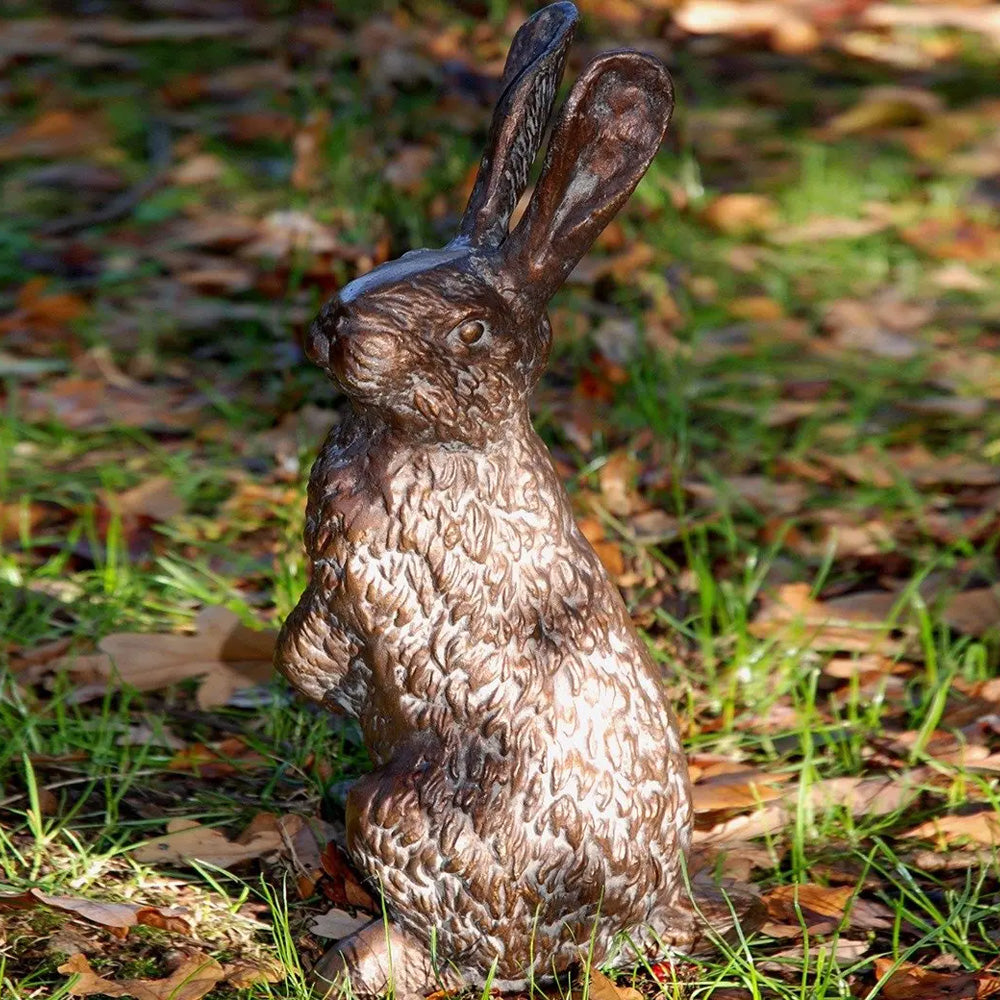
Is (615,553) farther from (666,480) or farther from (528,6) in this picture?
(528,6)

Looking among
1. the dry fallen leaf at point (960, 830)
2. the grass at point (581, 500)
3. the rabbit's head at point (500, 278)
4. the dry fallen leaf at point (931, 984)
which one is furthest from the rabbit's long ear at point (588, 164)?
the dry fallen leaf at point (960, 830)

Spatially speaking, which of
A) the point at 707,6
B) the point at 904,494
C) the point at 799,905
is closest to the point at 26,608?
the point at 799,905

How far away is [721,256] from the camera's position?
5.97 metres

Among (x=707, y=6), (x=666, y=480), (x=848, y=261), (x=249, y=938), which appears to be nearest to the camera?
(x=249, y=938)

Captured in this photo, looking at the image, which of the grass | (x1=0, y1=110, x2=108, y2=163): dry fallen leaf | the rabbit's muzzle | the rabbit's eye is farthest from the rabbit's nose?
(x1=0, y1=110, x2=108, y2=163): dry fallen leaf

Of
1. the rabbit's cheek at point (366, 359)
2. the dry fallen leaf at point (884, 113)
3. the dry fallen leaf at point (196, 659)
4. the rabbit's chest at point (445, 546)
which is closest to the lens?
the rabbit's cheek at point (366, 359)

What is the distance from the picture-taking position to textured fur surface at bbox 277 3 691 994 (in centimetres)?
231

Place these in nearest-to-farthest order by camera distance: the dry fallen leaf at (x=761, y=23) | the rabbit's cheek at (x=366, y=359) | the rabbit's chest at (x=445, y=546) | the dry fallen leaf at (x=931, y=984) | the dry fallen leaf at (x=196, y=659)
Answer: the rabbit's cheek at (x=366, y=359) < the rabbit's chest at (x=445, y=546) < the dry fallen leaf at (x=931, y=984) < the dry fallen leaf at (x=196, y=659) < the dry fallen leaf at (x=761, y=23)

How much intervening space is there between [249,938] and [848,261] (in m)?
4.01

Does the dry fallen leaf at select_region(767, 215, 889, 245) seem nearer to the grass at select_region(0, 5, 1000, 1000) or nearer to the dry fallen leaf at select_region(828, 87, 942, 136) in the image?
the grass at select_region(0, 5, 1000, 1000)

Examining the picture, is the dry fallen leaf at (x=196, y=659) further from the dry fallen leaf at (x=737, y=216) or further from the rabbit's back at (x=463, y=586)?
the dry fallen leaf at (x=737, y=216)

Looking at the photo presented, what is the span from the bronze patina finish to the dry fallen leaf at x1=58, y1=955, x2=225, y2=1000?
0.19 meters

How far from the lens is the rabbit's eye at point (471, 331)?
227 cm

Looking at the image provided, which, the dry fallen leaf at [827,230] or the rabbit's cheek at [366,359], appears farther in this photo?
the dry fallen leaf at [827,230]
